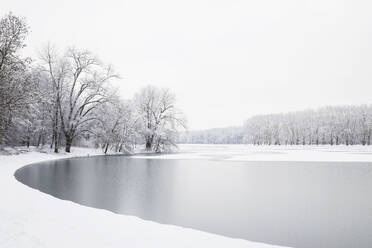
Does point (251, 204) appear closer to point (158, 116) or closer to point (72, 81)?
point (72, 81)

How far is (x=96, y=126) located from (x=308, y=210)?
42.5m

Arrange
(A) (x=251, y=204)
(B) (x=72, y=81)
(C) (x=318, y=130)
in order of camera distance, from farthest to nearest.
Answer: (C) (x=318, y=130)
(B) (x=72, y=81)
(A) (x=251, y=204)

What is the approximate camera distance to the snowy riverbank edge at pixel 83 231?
5707 millimetres

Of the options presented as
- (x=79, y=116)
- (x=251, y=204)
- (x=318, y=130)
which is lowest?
(x=251, y=204)

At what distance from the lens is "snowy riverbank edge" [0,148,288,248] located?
571 centimetres

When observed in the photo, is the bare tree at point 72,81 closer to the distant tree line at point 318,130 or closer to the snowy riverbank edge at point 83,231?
the snowy riverbank edge at point 83,231

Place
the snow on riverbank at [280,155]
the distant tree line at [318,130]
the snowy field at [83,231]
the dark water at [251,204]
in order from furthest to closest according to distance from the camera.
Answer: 1. the distant tree line at [318,130]
2. the snow on riverbank at [280,155]
3. the dark water at [251,204]
4. the snowy field at [83,231]

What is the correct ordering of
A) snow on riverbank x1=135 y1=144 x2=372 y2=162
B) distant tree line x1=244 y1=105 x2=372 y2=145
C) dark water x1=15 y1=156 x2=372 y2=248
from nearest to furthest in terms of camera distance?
dark water x1=15 y1=156 x2=372 y2=248 < snow on riverbank x1=135 y1=144 x2=372 y2=162 < distant tree line x1=244 y1=105 x2=372 y2=145

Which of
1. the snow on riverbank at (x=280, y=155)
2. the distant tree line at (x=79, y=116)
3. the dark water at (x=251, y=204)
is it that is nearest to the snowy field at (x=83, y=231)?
the dark water at (x=251, y=204)

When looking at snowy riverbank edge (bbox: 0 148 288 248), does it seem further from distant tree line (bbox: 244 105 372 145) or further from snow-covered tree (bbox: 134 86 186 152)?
distant tree line (bbox: 244 105 372 145)

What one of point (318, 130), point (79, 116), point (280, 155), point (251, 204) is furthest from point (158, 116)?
point (318, 130)

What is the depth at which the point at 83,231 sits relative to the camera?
6441mm

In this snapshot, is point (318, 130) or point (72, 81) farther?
point (318, 130)

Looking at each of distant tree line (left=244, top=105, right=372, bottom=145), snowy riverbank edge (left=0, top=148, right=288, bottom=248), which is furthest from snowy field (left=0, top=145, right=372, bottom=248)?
distant tree line (left=244, top=105, right=372, bottom=145)
